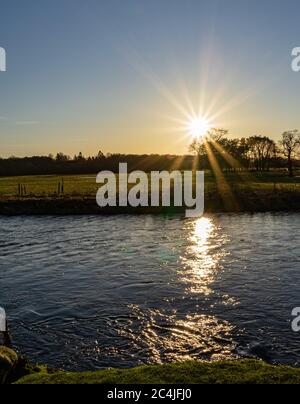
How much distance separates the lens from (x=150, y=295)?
23078 mm

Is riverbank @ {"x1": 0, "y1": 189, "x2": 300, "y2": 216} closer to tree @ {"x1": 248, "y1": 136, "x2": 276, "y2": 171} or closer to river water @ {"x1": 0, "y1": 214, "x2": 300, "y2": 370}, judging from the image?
river water @ {"x1": 0, "y1": 214, "x2": 300, "y2": 370}

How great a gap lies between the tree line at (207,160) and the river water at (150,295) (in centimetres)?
9500

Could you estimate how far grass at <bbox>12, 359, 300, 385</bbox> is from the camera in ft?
36.2

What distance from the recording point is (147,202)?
203 feet

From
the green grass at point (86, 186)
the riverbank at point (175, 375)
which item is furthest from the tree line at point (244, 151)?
the riverbank at point (175, 375)

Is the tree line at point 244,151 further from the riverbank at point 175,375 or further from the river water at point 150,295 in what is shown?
the riverbank at point 175,375

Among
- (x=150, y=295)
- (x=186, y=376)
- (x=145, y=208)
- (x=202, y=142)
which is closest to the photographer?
(x=186, y=376)

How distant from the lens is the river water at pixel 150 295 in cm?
1653

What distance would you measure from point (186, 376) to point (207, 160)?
138 m

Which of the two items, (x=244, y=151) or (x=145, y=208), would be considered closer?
(x=145, y=208)

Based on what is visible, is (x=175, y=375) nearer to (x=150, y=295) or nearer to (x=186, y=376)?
(x=186, y=376)

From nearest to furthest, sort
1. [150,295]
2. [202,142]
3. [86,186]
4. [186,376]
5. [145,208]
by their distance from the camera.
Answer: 1. [186,376]
2. [150,295]
3. [145,208]
4. [86,186]
5. [202,142]

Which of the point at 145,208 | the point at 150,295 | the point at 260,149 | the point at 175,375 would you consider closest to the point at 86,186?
the point at 145,208
